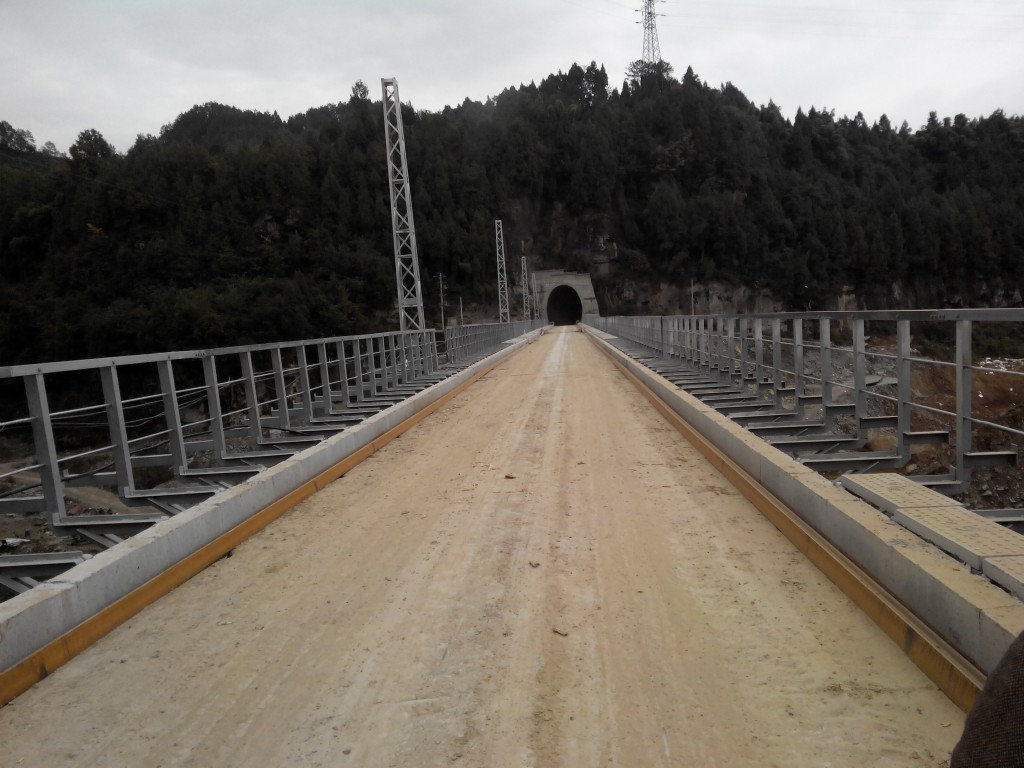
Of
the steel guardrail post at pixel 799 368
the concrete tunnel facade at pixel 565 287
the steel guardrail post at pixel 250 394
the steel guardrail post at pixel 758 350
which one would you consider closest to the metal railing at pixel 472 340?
the steel guardrail post at pixel 758 350

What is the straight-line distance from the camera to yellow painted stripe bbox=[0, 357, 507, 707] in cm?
339

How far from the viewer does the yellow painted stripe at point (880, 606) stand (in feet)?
9.60

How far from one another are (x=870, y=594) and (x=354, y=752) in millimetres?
2645

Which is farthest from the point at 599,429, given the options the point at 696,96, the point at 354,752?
the point at 696,96

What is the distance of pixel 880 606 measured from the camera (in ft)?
11.9

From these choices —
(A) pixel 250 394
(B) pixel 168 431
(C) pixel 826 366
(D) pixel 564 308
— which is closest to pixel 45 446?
(B) pixel 168 431

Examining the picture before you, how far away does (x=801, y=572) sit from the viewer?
14.4ft

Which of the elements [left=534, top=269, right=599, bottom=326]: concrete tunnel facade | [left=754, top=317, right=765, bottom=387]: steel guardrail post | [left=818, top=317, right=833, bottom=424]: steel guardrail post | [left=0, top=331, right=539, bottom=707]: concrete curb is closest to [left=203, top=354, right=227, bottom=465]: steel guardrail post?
[left=0, top=331, right=539, bottom=707]: concrete curb

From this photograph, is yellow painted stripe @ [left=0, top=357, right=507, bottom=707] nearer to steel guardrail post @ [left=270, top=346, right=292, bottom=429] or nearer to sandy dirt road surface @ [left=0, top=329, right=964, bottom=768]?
sandy dirt road surface @ [left=0, top=329, right=964, bottom=768]

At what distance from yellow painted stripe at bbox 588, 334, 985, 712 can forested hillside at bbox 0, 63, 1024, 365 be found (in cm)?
7648

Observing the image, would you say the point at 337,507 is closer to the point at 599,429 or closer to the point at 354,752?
the point at 354,752

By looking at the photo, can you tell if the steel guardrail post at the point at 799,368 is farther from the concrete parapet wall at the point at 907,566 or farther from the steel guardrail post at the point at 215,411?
the steel guardrail post at the point at 215,411

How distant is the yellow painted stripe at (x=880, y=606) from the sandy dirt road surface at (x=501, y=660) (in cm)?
8

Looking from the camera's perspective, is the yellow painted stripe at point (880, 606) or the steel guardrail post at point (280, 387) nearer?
the yellow painted stripe at point (880, 606)
